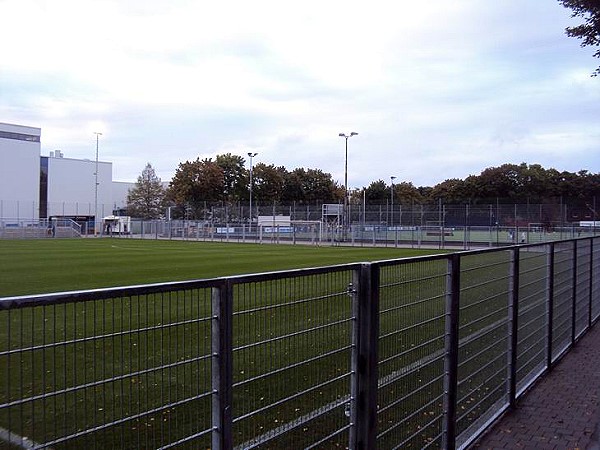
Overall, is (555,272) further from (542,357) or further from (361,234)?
(361,234)

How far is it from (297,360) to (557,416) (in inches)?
143

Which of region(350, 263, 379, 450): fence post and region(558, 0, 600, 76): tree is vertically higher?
region(558, 0, 600, 76): tree

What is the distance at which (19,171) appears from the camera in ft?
271

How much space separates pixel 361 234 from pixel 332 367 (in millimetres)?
47063

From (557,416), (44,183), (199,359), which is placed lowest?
(557,416)

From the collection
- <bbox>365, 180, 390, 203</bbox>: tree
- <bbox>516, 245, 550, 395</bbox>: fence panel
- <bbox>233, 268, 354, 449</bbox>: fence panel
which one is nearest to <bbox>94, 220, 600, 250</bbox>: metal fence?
<bbox>516, 245, 550, 395</bbox>: fence panel

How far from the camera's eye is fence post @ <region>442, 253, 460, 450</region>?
15.2 feet

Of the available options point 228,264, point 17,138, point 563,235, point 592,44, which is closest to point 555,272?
point 592,44

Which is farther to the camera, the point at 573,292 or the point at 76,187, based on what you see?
the point at 76,187

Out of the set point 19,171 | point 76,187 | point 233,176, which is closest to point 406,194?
point 233,176

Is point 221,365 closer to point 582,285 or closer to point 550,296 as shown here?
point 550,296

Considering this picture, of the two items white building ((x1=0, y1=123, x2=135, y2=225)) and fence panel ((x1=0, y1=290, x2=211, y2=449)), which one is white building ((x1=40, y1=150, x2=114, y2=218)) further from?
fence panel ((x1=0, y1=290, x2=211, y2=449))

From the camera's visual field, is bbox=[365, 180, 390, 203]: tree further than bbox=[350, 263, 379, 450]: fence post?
Yes

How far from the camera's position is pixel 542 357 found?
758 cm
